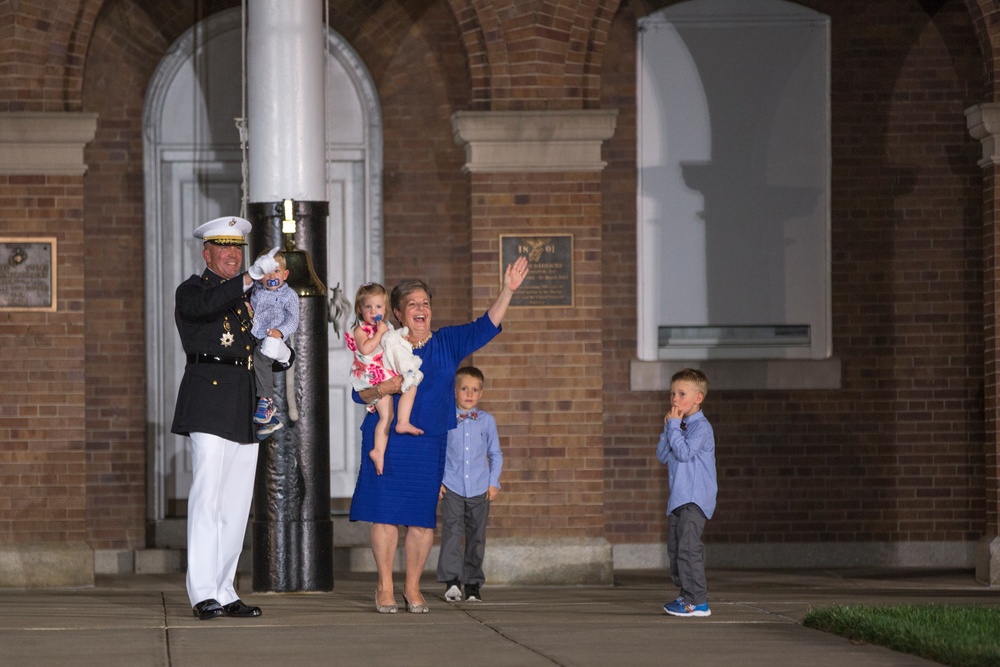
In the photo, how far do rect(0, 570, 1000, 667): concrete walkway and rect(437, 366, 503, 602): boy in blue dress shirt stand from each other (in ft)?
1.12

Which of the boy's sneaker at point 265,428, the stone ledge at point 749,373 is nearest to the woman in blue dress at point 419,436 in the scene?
the boy's sneaker at point 265,428

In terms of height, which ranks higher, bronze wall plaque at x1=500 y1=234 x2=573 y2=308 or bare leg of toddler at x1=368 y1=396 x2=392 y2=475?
bronze wall plaque at x1=500 y1=234 x2=573 y2=308

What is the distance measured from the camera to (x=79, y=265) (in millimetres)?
10516

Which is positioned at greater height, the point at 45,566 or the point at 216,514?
the point at 216,514

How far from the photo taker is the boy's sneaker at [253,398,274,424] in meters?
7.97

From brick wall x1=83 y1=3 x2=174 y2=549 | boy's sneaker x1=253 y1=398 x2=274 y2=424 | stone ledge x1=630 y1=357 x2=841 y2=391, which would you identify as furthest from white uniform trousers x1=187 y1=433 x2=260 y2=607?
stone ledge x1=630 y1=357 x2=841 y2=391

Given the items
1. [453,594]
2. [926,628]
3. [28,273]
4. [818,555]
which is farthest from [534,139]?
[926,628]

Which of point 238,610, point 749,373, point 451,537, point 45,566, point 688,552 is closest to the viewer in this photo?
point 238,610

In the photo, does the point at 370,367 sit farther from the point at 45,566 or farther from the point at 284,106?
A: the point at 45,566

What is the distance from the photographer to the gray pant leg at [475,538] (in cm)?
938

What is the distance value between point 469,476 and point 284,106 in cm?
248

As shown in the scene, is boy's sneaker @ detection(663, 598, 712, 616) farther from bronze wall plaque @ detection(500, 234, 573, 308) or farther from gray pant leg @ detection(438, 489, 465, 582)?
bronze wall plaque @ detection(500, 234, 573, 308)

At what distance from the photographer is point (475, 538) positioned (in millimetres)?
9484

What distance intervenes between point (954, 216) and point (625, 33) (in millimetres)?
2878
